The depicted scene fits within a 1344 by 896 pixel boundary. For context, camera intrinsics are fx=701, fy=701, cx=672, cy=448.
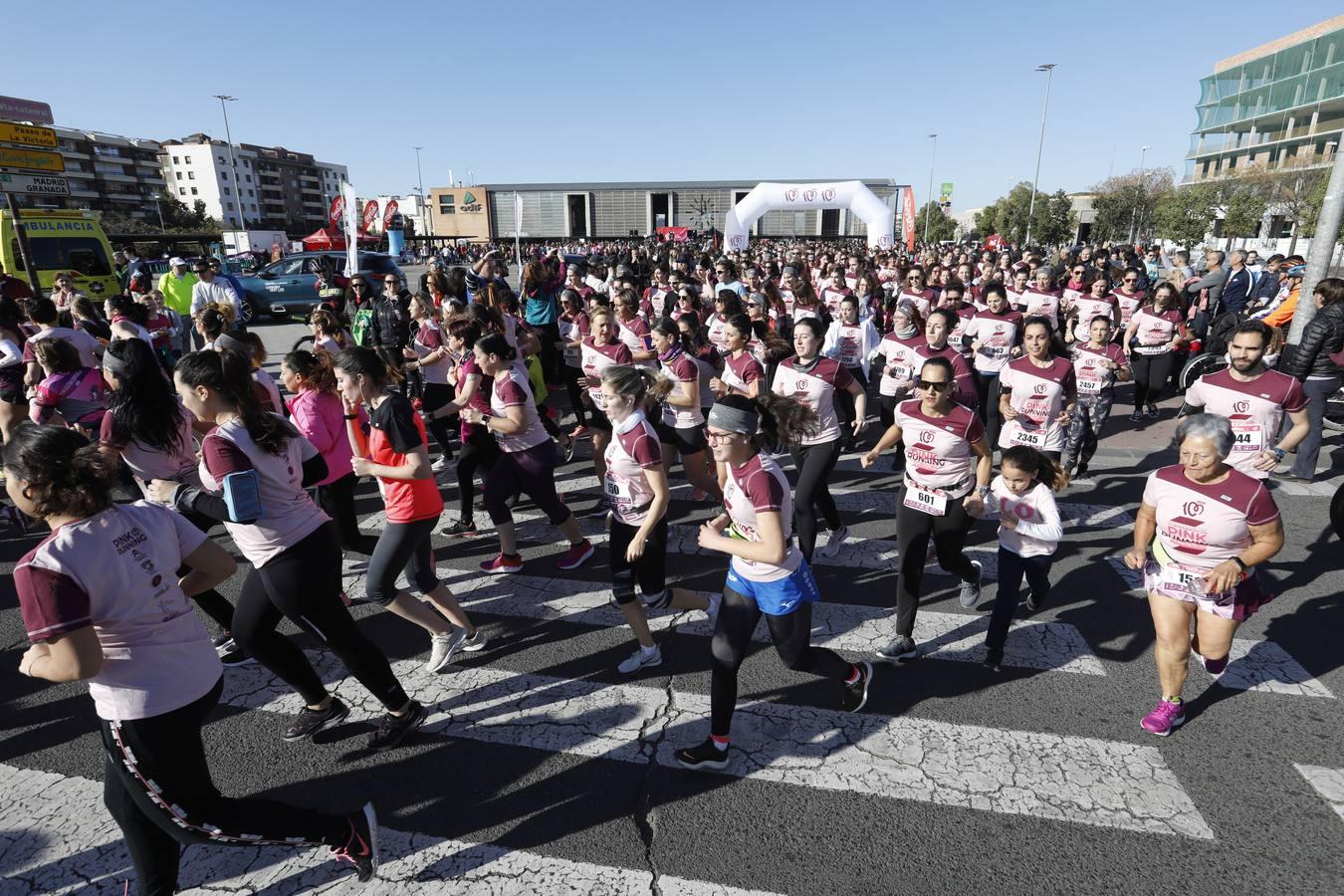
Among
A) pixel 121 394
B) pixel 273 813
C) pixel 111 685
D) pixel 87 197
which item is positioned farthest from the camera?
pixel 87 197

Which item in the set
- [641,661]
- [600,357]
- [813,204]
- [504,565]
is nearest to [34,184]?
[600,357]

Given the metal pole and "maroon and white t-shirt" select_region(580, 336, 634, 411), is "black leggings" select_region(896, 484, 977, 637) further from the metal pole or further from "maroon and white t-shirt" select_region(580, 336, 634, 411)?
the metal pole

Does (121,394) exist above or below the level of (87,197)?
below

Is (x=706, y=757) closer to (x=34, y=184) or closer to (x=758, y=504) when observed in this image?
(x=758, y=504)

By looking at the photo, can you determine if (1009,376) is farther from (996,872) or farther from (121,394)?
(121,394)

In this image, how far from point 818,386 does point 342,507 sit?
3.56 meters

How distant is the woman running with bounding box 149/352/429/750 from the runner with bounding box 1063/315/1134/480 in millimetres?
6572

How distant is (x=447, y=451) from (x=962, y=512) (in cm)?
609

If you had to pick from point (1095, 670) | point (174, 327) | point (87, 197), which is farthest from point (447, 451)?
point (87, 197)

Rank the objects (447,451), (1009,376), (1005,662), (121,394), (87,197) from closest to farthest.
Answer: (121,394), (1005,662), (1009,376), (447,451), (87,197)

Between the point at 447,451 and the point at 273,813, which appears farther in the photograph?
the point at 447,451

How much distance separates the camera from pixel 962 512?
427 centimetres

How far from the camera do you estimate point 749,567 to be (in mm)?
3234

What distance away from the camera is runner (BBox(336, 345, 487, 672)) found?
157 inches
